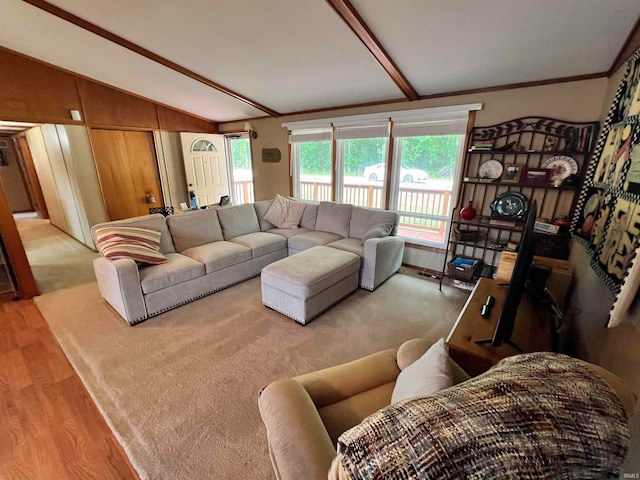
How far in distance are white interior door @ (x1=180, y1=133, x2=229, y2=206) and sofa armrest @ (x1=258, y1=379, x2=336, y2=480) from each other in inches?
200

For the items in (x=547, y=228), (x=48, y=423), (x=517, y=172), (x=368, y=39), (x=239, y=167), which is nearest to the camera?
(x=48, y=423)

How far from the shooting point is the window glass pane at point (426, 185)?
127 inches

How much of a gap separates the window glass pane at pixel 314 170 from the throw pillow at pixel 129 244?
2604 millimetres

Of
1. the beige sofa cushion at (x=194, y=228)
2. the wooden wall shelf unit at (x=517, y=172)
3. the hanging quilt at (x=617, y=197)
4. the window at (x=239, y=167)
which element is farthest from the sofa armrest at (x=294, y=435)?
the window at (x=239, y=167)

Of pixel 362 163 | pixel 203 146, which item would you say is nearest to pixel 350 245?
pixel 362 163

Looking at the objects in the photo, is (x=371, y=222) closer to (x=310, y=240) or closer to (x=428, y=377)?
(x=310, y=240)

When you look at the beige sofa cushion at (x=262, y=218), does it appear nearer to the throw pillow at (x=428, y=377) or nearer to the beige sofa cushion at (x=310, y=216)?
the beige sofa cushion at (x=310, y=216)

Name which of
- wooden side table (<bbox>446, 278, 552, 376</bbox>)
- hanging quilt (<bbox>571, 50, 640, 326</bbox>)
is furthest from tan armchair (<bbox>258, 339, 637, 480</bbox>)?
hanging quilt (<bbox>571, 50, 640, 326</bbox>)

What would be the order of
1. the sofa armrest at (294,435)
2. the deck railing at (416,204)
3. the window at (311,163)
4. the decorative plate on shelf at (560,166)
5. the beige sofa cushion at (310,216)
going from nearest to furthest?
the sofa armrest at (294,435) → the decorative plate on shelf at (560,166) → the deck railing at (416,204) → the beige sofa cushion at (310,216) → the window at (311,163)

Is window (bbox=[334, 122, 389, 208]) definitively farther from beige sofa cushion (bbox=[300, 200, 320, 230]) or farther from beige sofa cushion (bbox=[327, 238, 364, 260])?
beige sofa cushion (bbox=[327, 238, 364, 260])

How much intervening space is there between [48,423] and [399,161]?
12.9 feet

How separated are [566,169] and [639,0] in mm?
1321

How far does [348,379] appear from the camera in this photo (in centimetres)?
120

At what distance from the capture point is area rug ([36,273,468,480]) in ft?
4.48
